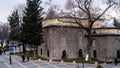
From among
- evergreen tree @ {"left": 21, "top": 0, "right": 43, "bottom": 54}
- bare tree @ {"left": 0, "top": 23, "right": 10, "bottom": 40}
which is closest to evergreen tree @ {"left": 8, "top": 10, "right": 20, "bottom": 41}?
evergreen tree @ {"left": 21, "top": 0, "right": 43, "bottom": 54}

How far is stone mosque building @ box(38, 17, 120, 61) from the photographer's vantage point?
52.0 metres

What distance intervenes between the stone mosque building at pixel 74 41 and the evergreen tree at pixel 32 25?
2.58 m

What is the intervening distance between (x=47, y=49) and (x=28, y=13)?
26.3 ft

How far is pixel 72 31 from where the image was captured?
2137 inches

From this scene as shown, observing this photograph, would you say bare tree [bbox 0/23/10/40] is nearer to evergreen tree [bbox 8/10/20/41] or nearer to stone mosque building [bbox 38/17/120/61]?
evergreen tree [bbox 8/10/20/41]

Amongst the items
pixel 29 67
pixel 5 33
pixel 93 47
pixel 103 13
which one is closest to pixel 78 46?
pixel 93 47

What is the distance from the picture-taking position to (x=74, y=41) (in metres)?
54.5

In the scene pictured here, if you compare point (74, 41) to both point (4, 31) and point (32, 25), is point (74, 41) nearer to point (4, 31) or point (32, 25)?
point (32, 25)

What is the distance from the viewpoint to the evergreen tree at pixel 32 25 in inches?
1964

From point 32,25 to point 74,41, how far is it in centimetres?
949

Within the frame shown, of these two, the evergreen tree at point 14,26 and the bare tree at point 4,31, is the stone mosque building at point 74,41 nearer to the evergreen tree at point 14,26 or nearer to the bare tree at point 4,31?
the evergreen tree at point 14,26

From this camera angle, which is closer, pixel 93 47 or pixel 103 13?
pixel 103 13

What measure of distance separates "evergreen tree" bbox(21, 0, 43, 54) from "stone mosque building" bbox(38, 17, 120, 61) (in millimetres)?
2580

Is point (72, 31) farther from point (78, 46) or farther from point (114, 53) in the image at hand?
point (114, 53)
